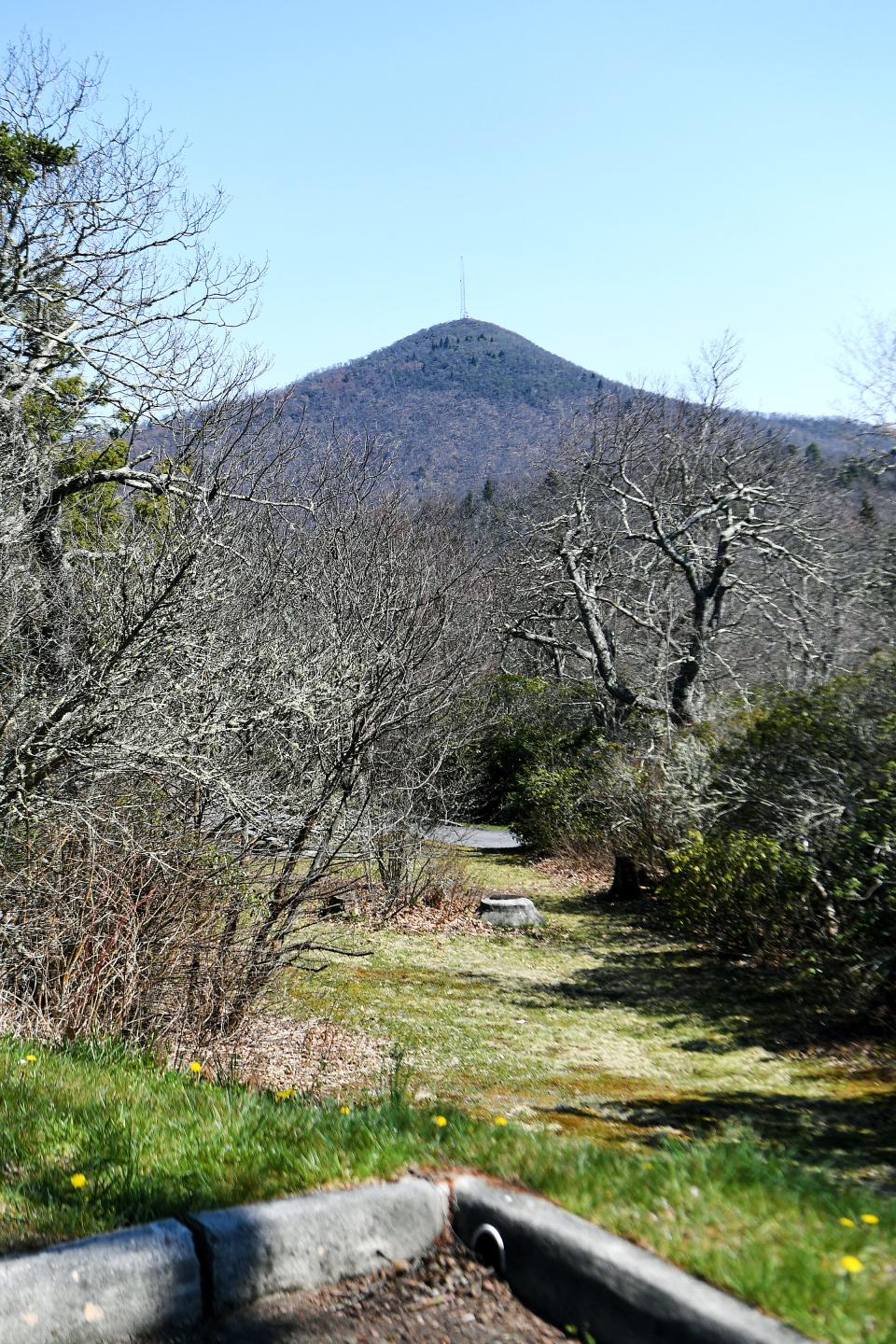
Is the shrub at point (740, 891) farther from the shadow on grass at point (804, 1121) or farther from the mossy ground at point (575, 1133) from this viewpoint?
the shadow on grass at point (804, 1121)

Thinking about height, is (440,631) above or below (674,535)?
below

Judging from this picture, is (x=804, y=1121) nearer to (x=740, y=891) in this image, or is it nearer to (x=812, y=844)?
(x=812, y=844)

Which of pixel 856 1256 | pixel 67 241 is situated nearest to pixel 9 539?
pixel 856 1256

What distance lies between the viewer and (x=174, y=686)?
6.68 metres

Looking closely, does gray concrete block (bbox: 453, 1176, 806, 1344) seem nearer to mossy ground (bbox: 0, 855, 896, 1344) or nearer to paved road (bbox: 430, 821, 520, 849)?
mossy ground (bbox: 0, 855, 896, 1344)

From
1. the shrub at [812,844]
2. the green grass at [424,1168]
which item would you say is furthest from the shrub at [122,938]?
the shrub at [812,844]

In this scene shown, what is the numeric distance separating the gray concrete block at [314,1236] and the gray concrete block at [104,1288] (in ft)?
0.24

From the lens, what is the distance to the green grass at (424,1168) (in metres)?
2.36

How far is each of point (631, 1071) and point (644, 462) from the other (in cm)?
1757

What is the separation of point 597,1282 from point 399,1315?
0.50m

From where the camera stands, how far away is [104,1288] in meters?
2.42

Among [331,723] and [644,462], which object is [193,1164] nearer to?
[331,723]

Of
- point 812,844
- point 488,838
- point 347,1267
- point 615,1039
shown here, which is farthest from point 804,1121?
point 488,838

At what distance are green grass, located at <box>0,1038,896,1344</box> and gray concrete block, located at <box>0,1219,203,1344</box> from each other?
0.32 meters
